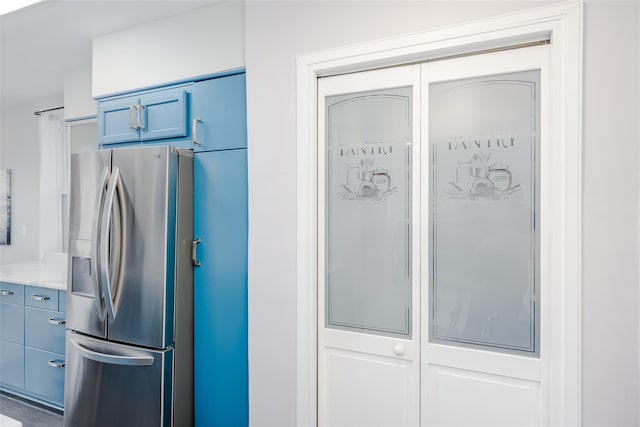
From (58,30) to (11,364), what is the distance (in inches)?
96.7

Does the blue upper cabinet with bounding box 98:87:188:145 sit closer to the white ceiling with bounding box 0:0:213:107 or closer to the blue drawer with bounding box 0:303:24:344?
the white ceiling with bounding box 0:0:213:107

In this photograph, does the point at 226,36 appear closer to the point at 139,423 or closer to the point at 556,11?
the point at 556,11

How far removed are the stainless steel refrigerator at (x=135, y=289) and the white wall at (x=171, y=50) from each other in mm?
510

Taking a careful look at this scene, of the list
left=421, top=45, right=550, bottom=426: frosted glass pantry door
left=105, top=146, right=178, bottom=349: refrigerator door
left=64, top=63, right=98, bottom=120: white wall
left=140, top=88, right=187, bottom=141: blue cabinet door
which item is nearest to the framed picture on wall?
left=64, top=63, right=98, bottom=120: white wall

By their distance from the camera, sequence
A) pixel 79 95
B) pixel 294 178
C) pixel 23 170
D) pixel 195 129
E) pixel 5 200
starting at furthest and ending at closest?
pixel 5 200
pixel 23 170
pixel 79 95
pixel 195 129
pixel 294 178

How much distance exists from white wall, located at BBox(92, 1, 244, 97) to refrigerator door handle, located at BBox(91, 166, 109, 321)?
25.8 inches

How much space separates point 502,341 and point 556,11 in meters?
1.19

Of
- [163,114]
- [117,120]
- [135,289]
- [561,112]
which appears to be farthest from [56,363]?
[561,112]

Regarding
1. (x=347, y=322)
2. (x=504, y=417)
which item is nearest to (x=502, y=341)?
(x=504, y=417)

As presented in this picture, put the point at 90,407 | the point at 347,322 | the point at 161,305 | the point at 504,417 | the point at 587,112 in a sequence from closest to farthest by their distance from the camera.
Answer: the point at 587,112 < the point at 504,417 < the point at 347,322 < the point at 161,305 < the point at 90,407

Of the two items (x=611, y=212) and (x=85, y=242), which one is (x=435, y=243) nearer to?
(x=611, y=212)

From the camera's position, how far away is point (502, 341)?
4.65 feet

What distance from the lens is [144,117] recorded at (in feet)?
7.21

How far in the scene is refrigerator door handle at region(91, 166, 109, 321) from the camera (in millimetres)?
1925
